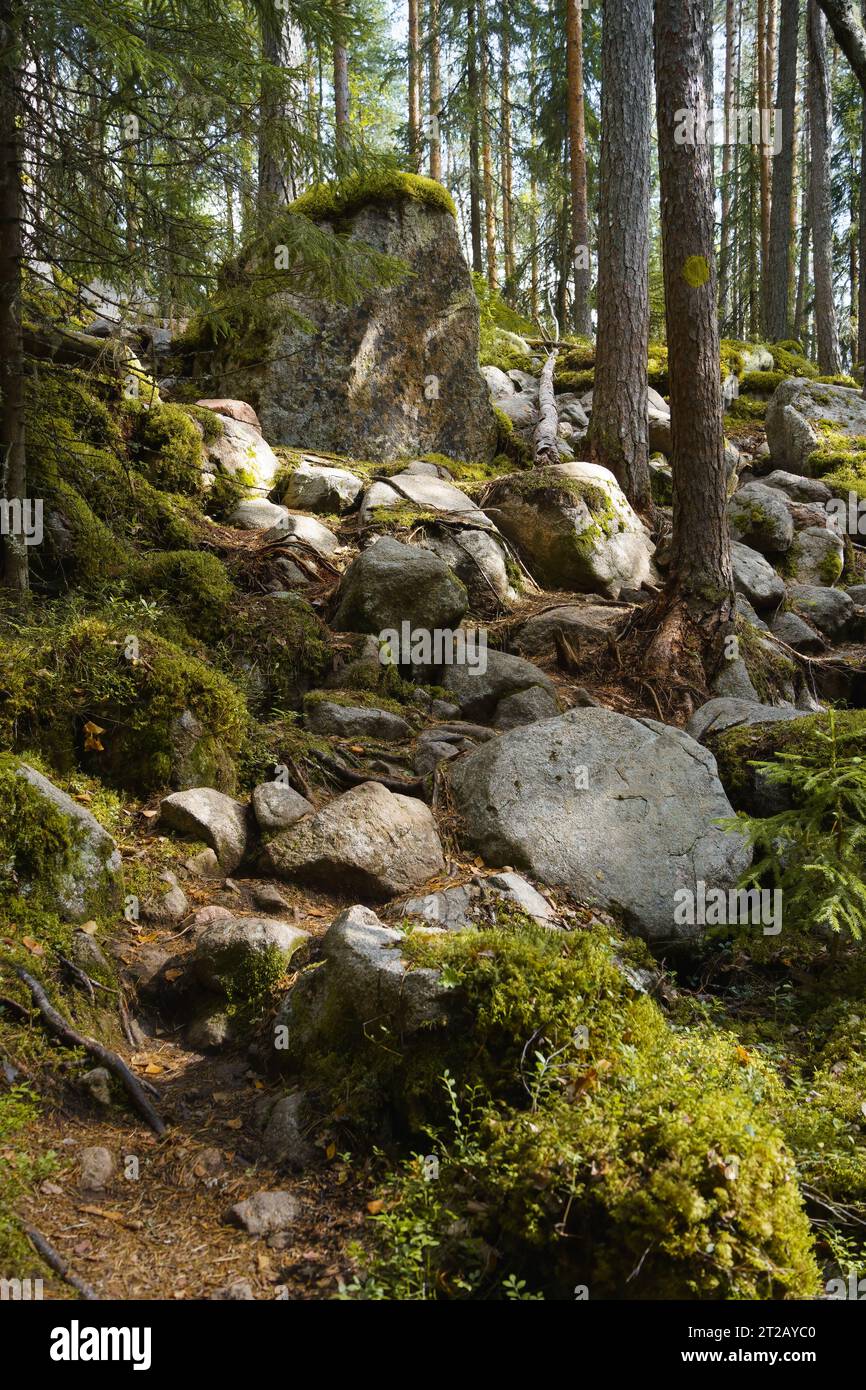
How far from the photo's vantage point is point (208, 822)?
491cm

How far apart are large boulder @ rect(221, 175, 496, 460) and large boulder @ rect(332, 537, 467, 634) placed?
13.8 feet

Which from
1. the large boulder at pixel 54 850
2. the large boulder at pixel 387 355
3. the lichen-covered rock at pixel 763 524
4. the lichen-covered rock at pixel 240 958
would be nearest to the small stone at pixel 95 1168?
the lichen-covered rock at pixel 240 958

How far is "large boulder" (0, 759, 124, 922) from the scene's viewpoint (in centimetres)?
390

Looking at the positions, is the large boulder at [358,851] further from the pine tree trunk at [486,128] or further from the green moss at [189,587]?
the pine tree trunk at [486,128]

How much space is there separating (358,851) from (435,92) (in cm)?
2576

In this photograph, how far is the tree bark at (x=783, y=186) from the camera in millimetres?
19250

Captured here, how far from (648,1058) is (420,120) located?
25.6 metres

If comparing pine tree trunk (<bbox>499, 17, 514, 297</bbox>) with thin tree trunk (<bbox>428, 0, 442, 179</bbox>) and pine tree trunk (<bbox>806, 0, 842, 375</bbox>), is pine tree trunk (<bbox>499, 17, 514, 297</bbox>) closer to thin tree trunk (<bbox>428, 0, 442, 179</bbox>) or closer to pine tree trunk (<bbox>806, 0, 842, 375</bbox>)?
thin tree trunk (<bbox>428, 0, 442, 179</bbox>)

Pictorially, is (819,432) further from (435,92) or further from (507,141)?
(507,141)

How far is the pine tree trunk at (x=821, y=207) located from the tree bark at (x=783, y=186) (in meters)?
0.54

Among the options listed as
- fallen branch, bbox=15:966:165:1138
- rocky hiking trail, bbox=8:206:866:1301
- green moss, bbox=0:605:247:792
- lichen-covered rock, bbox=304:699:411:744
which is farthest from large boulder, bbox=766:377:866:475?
fallen branch, bbox=15:966:165:1138

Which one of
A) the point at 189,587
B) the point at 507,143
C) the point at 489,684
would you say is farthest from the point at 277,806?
the point at 507,143

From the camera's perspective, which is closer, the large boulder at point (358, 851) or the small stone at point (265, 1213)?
the small stone at point (265, 1213)

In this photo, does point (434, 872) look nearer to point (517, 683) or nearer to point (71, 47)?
point (517, 683)
